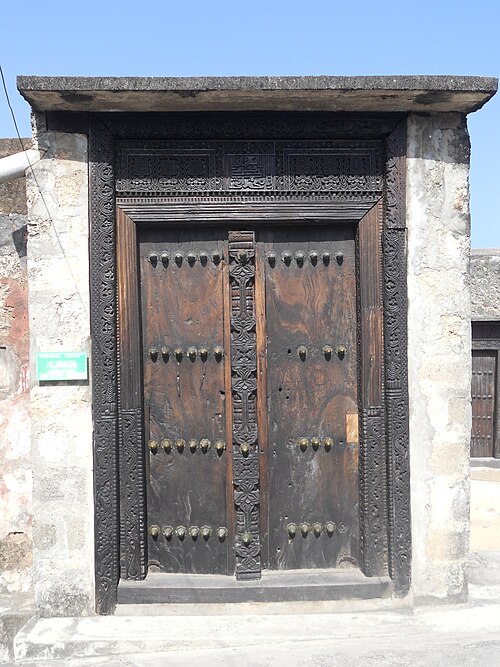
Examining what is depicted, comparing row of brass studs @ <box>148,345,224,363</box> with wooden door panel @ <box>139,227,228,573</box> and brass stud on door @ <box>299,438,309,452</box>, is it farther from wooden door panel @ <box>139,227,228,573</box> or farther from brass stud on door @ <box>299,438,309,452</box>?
brass stud on door @ <box>299,438,309,452</box>

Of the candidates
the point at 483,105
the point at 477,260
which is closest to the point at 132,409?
the point at 483,105

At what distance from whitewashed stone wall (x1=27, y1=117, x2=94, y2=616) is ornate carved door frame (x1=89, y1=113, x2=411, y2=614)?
0.22 feet

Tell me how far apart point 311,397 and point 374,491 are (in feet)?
1.84

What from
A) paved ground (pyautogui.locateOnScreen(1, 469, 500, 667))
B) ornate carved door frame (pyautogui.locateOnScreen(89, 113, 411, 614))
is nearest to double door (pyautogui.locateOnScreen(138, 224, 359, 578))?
ornate carved door frame (pyautogui.locateOnScreen(89, 113, 411, 614))

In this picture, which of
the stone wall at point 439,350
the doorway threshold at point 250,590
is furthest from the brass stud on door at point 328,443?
the doorway threshold at point 250,590

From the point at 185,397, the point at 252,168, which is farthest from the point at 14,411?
the point at 252,168

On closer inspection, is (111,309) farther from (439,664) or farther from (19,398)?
(439,664)

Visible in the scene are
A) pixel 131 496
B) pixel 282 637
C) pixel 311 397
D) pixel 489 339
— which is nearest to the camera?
pixel 282 637

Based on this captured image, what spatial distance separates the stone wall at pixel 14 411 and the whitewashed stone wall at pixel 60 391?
0.51ft

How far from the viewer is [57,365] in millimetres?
2961

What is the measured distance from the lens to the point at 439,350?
3.04 meters

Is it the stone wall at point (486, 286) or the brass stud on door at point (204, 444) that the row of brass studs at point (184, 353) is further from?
the stone wall at point (486, 286)

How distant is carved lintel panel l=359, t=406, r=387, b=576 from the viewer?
10.1 feet

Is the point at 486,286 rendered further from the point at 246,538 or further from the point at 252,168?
the point at 246,538
